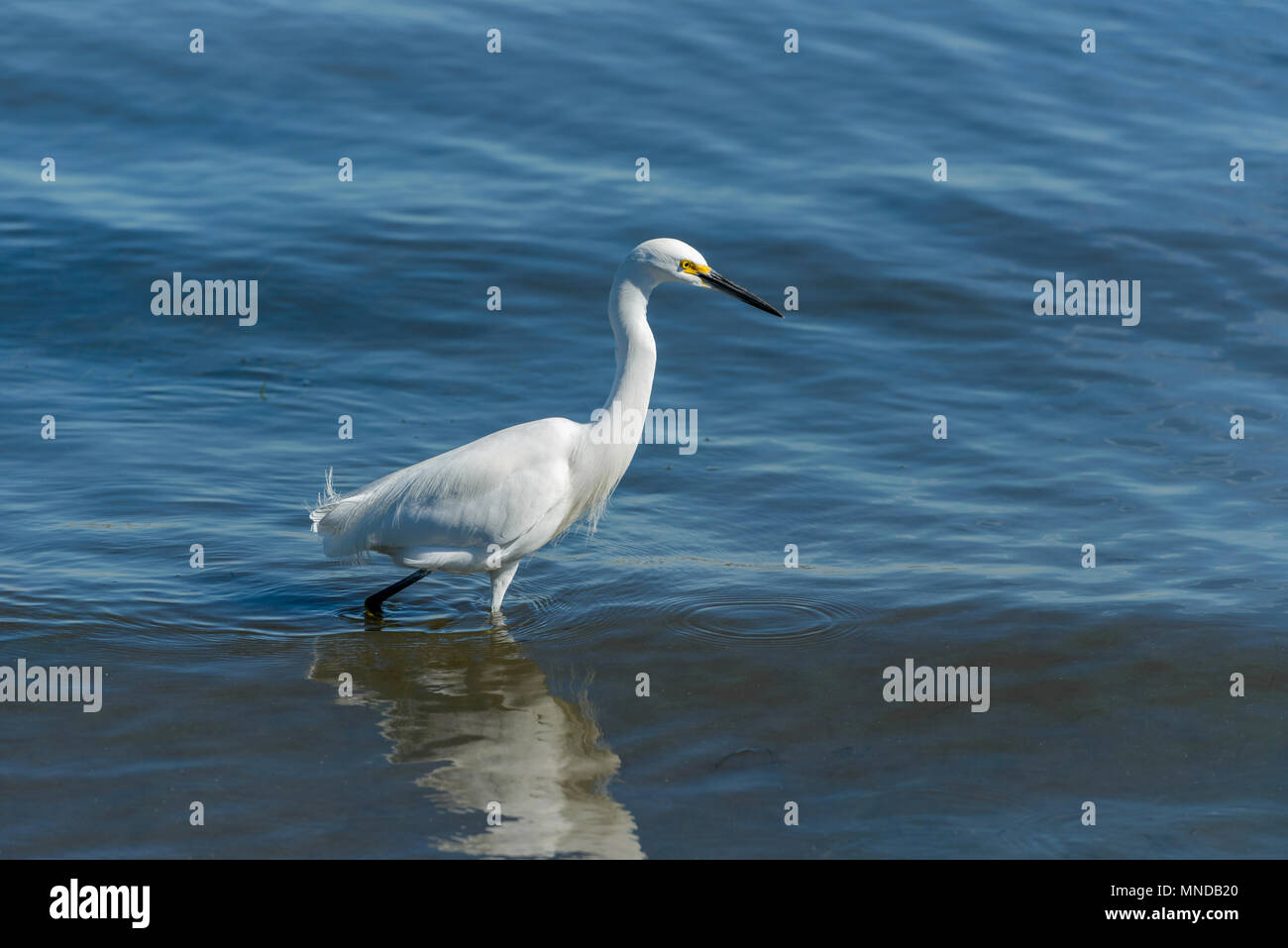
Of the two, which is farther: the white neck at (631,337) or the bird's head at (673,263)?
the white neck at (631,337)

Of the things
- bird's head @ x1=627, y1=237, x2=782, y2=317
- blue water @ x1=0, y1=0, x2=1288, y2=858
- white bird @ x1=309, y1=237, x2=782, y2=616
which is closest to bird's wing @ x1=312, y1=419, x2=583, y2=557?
white bird @ x1=309, y1=237, x2=782, y2=616

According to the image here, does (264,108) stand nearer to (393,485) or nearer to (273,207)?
(273,207)

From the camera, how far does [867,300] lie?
12.9m

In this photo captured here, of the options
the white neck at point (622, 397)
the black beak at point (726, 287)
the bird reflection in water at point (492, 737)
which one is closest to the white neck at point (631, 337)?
the white neck at point (622, 397)

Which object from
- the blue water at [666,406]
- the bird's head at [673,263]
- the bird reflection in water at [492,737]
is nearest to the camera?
the bird reflection in water at [492,737]

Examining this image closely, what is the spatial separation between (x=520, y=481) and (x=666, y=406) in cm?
366

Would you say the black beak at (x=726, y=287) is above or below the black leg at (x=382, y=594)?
above

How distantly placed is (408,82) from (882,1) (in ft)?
22.5

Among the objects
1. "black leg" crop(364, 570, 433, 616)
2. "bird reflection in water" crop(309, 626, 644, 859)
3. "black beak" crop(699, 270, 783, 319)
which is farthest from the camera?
"black leg" crop(364, 570, 433, 616)

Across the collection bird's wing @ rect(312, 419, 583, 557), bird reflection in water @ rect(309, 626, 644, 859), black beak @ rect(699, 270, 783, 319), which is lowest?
bird reflection in water @ rect(309, 626, 644, 859)

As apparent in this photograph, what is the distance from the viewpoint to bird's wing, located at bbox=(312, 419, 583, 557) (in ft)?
24.6

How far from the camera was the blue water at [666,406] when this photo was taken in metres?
6.14

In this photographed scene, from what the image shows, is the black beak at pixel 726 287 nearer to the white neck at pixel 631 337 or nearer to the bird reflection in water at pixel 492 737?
the white neck at pixel 631 337

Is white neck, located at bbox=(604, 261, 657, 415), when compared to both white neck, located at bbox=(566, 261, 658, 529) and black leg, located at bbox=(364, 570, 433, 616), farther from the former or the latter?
black leg, located at bbox=(364, 570, 433, 616)
